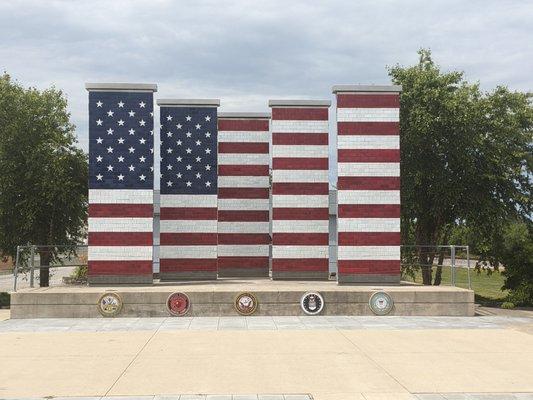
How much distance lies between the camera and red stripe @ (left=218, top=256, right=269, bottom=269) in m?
24.0

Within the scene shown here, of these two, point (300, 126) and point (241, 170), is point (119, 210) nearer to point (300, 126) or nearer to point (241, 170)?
point (241, 170)

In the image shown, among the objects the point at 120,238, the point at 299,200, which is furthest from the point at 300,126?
the point at 120,238

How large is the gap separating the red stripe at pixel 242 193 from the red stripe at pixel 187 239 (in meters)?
2.51

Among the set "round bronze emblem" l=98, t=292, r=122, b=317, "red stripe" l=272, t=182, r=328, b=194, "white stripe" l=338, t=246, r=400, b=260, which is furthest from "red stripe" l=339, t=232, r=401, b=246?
"round bronze emblem" l=98, t=292, r=122, b=317

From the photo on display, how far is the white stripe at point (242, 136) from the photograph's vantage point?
79.0 ft

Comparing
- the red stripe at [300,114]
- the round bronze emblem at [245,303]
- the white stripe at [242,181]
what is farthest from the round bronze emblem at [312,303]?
the red stripe at [300,114]

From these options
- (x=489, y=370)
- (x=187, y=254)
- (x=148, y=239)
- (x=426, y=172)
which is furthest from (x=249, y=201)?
(x=489, y=370)

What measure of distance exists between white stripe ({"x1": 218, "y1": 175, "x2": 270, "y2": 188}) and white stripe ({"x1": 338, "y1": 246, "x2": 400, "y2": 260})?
5.47m

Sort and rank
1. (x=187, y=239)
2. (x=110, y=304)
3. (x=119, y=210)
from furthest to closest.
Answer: (x=187, y=239) < (x=119, y=210) < (x=110, y=304)

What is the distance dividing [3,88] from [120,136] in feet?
37.7

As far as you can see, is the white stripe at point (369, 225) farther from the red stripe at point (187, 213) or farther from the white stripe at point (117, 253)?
the white stripe at point (117, 253)

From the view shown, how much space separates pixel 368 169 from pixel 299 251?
422 cm

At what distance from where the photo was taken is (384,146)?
20.0 meters

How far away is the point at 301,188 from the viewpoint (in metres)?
22.1
